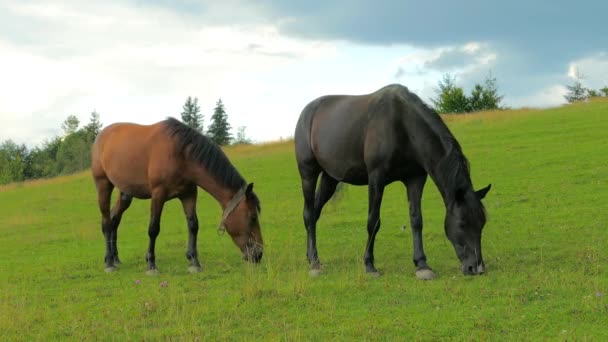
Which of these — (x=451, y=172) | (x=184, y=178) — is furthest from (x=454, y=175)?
(x=184, y=178)

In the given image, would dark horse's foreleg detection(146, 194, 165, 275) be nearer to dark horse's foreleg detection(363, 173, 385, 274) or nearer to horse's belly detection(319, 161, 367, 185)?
horse's belly detection(319, 161, 367, 185)

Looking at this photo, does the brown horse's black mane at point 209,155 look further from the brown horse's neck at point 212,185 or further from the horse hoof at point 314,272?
the horse hoof at point 314,272

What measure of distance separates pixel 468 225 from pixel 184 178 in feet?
14.8

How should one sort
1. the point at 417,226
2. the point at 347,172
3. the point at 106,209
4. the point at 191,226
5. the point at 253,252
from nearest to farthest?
the point at 417,226, the point at 347,172, the point at 253,252, the point at 191,226, the point at 106,209

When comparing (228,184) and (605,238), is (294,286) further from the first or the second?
(605,238)

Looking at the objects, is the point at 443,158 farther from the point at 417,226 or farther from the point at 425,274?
the point at 425,274

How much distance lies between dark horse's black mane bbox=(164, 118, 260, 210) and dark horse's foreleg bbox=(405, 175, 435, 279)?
8.14ft

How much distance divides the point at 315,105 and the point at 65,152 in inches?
3626

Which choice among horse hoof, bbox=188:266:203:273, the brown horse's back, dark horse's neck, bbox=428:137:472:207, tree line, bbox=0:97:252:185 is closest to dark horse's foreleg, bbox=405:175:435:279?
dark horse's neck, bbox=428:137:472:207

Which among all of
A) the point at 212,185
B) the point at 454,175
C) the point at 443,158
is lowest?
the point at 454,175

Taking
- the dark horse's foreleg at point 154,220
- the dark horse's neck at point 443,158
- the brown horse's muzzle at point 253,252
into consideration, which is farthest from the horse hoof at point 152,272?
the dark horse's neck at point 443,158

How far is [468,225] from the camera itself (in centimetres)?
780

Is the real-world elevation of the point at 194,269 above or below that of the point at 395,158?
below

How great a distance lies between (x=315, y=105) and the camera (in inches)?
389
